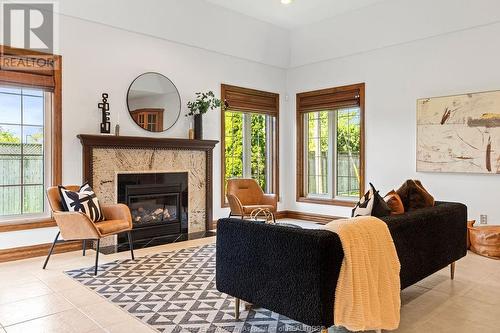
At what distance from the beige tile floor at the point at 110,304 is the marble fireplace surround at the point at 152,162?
4.01ft

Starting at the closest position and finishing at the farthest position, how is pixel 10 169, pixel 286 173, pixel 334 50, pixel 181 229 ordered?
pixel 10 169 → pixel 181 229 → pixel 334 50 → pixel 286 173

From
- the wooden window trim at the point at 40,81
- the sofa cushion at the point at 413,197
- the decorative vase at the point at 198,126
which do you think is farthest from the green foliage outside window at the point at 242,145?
the sofa cushion at the point at 413,197

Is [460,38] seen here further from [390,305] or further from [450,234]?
[390,305]

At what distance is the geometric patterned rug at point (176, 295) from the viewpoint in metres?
2.61

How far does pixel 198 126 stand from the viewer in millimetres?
5887

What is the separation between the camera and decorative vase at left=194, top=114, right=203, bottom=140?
5859 mm

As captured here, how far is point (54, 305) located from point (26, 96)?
2671mm

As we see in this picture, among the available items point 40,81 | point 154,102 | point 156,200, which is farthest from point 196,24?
point 156,200

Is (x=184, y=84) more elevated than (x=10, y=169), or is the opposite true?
(x=184, y=84)

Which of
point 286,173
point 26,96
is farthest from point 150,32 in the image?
point 286,173

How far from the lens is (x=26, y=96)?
179 inches

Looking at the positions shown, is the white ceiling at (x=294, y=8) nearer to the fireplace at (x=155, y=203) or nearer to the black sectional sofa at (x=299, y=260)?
the fireplace at (x=155, y=203)

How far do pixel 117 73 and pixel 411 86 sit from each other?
411cm

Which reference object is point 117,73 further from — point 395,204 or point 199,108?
point 395,204
